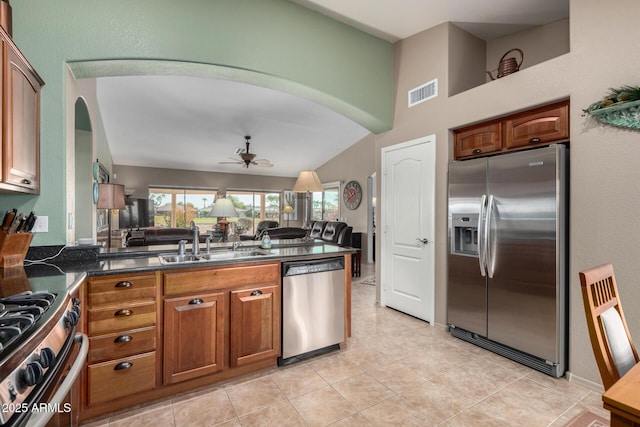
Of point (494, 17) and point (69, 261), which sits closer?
point (69, 261)

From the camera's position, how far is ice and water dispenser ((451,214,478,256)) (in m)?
2.96

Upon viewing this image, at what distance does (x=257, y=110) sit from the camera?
5801 mm

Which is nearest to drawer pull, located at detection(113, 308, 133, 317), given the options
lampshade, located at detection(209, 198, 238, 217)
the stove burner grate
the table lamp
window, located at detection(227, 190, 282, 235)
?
the stove burner grate

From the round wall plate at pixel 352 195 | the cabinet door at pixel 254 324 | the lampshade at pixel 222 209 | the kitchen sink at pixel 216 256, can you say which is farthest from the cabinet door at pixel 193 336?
the round wall plate at pixel 352 195

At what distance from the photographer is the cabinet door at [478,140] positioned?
2883 mm

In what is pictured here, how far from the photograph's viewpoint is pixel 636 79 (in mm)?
2021

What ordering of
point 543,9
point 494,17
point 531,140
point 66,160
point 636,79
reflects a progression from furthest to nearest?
point 494,17 → point 543,9 → point 531,140 → point 66,160 → point 636,79

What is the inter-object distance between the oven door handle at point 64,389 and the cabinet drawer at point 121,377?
66 centimetres

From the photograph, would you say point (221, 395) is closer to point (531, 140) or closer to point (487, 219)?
point (487, 219)

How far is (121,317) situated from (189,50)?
2059 mm

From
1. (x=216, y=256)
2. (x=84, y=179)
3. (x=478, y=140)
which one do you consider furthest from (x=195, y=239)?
(x=478, y=140)

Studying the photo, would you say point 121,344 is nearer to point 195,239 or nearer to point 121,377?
point 121,377

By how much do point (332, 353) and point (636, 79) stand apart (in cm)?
296

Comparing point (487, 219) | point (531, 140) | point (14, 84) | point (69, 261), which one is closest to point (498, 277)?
point (487, 219)
